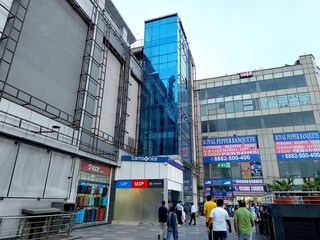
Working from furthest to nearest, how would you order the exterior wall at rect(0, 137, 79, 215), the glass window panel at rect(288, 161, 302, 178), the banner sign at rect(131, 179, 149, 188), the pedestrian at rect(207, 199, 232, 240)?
the glass window panel at rect(288, 161, 302, 178)
the banner sign at rect(131, 179, 149, 188)
the exterior wall at rect(0, 137, 79, 215)
the pedestrian at rect(207, 199, 232, 240)

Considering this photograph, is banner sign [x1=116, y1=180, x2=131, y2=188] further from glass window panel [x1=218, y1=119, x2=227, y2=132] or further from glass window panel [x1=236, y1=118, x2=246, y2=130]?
glass window panel [x1=236, y1=118, x2=246, y2=130]

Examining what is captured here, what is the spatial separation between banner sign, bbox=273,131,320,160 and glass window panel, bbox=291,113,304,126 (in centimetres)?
217

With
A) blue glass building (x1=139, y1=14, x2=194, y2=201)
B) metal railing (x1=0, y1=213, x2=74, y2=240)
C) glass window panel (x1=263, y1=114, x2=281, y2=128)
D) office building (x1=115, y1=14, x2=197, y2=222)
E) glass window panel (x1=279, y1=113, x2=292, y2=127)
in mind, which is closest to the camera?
metal railing (x1=0, y1=213, x2=74, y2=240)

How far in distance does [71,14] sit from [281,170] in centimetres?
3454

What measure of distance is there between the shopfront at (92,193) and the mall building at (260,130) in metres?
23.5

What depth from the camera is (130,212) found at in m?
16.8

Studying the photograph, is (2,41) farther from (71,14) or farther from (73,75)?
(71,14)

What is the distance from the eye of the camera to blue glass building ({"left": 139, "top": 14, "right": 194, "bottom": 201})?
23.4m

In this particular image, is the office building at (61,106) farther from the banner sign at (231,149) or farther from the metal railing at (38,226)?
the banner sign at (231,149)

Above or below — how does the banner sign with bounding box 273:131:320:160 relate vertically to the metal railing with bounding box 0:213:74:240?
above

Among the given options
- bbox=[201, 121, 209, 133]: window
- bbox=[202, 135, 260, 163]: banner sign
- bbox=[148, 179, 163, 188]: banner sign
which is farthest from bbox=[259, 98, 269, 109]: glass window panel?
bbox=[148, 179, 163, 188]: banner sign

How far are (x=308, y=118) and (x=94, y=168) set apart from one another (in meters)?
34.6

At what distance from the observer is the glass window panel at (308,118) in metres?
35.0

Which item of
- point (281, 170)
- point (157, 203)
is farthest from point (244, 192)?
point (157, 203)
